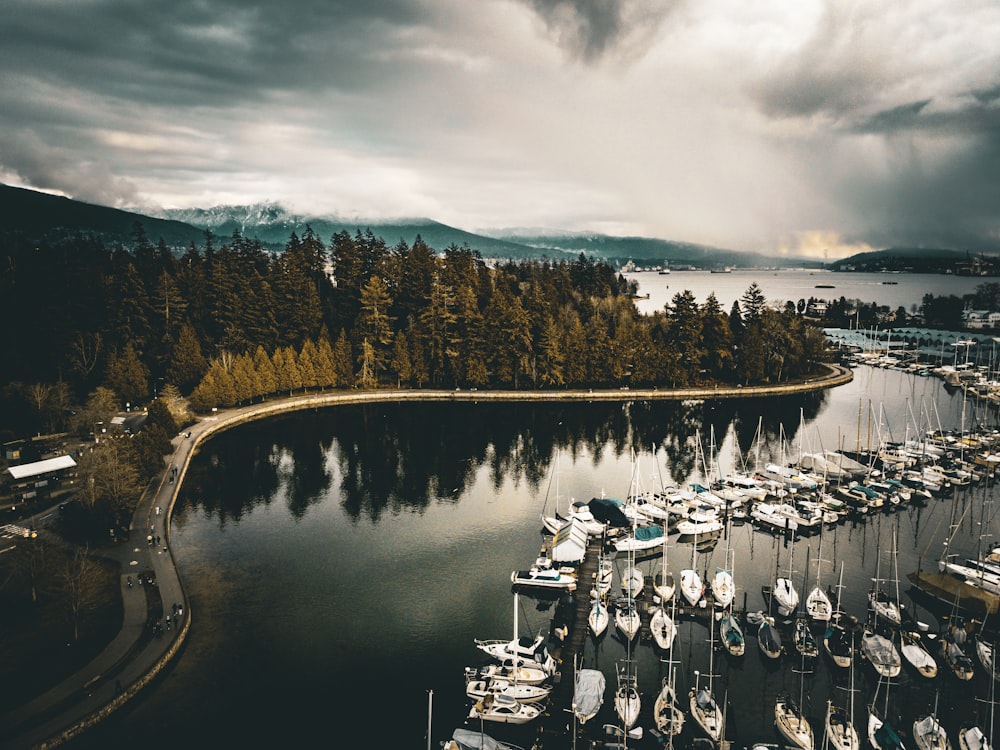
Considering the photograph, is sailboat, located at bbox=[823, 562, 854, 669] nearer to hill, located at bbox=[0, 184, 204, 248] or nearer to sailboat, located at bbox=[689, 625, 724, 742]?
sailboat, located at bbox=[689, 625, 724, 742]

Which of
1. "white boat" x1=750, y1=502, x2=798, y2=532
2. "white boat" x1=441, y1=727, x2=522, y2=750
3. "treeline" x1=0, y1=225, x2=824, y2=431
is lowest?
"white boat" x1=441, y1=727, x2=522, y2=750

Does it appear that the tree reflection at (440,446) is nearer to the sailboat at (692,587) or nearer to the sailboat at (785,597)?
the sailboat at (692,587)

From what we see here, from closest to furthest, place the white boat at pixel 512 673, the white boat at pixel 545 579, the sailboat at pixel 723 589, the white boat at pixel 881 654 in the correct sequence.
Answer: the white boat at pixel 512 673
the white boat at pixel 881 654
the sailboat at pixel 723 589
the white boat at pixel 545 579

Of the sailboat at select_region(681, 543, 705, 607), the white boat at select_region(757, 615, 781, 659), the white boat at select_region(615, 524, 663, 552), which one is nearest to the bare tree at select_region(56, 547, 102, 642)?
the white boat at select_region(615, 524, 663, 552)

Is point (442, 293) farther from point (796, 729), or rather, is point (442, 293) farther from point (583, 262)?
point (796, 729)

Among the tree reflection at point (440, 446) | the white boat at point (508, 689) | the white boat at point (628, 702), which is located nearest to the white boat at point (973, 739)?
the white boat at point (628, 702)

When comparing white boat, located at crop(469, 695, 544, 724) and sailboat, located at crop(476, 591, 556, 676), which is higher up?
sailboat, located at crop(476, 591, 556, 676)

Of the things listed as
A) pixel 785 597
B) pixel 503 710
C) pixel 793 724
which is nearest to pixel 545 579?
pixel 503 710
